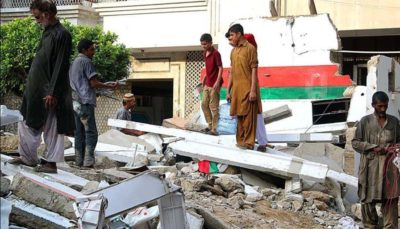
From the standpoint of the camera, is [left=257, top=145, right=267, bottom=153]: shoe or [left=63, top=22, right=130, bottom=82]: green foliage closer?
[left=257, top=145, right=267, bottom=153]: shoe

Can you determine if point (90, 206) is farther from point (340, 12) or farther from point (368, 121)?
point (340, 12)

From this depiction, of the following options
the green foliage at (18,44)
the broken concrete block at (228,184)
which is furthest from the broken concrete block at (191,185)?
the green foliage at (18,44)

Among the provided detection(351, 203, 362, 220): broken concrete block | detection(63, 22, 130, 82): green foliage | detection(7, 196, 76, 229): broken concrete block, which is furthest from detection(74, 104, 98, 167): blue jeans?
detection(63, 22, 130, 82): green foliage

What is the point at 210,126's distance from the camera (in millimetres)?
9617

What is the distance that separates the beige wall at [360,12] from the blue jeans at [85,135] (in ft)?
25.7

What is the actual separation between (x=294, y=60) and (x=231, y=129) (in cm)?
274

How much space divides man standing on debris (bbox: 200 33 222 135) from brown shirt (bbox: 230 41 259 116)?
1556 mm

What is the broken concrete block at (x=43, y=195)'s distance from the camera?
15.1 feet

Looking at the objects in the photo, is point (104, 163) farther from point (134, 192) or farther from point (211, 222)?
point (134, 192)

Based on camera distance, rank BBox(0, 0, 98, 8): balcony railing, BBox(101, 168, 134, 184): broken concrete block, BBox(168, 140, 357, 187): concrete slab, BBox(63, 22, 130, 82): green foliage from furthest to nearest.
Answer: BBox(0, 0, 98, 8): balcony railing, BBox(63, 22, 130, 82): green foliage, BBox(168, 140, 357, 187): concrete slab, BBox(101, 168, 134, 184): broken concrete block

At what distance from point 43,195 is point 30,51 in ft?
34.5

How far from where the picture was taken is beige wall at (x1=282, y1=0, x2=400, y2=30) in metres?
13.4

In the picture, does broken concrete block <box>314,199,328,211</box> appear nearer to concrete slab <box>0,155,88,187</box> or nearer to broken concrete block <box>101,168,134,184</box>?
broken concrete block <box>101,168,134,184</box>

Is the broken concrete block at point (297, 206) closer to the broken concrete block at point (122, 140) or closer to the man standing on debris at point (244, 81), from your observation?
the man standing on debris at point (244, 81)
